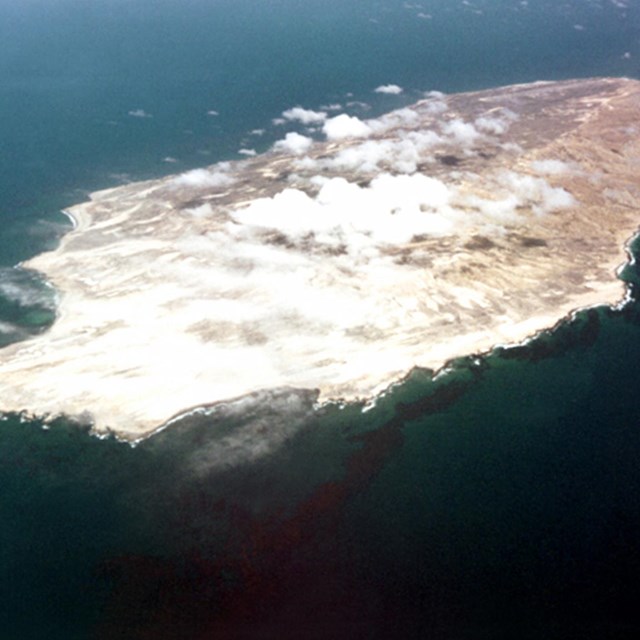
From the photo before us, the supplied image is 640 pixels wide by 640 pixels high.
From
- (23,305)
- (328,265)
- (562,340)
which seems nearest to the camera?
(562,340)

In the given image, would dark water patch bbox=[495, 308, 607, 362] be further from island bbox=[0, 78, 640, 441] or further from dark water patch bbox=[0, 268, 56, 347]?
dark water patch bbox=[0, 268, 56, 347]

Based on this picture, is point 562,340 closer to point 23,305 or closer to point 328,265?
point 328,265

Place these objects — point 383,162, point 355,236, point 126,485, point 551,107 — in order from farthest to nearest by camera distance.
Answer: point 551,107, point 383,162, point 355,236, point 126,485

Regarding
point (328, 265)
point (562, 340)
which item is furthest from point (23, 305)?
point (562, 340)

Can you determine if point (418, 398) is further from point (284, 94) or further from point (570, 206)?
point (284, 94)

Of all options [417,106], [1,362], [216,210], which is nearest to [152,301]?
[1,362]

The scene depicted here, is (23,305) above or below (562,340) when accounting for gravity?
above

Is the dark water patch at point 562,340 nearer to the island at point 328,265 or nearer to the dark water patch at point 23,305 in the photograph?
the island at point 328,265

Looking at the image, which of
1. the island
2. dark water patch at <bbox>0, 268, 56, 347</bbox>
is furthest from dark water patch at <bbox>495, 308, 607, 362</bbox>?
dark water patch at <bbox>0, 268, 56, 347</bbox>
